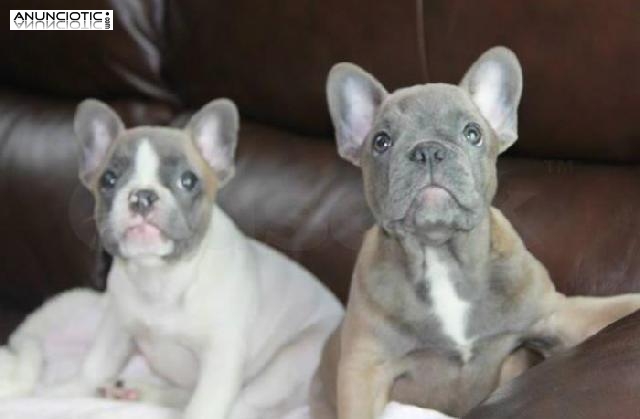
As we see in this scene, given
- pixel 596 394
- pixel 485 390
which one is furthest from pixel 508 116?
pixel 596 394

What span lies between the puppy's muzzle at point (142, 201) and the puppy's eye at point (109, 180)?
5 centimetres

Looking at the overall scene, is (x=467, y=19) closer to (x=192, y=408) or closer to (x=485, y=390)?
(x=485, y=390)

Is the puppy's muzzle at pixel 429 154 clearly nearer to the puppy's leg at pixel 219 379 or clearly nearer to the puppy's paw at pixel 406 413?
the puppy's paw at pixel 406 413

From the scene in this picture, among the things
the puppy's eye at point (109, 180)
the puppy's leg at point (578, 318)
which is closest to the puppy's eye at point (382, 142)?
the puppy's leg at point (578, 318)

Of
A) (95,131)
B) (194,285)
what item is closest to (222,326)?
(194,285)

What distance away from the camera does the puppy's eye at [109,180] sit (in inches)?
55.6

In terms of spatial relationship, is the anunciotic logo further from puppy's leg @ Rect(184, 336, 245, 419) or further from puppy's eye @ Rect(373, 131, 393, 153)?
puppy's eye @ Rect(373, 131, 393, 153)

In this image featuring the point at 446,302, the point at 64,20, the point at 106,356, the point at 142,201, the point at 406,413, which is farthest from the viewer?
the point at 64,20

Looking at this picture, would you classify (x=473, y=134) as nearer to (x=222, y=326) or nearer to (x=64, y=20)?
(x=222, y=326)

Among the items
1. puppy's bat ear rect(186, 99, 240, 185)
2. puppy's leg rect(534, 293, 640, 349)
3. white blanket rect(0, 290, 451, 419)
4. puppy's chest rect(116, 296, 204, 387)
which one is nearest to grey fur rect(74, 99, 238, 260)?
puppy's bat ear rect(186, 99, 240, 185)

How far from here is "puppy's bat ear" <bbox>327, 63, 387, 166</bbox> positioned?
129 cm

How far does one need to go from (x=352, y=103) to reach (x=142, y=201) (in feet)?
0.94

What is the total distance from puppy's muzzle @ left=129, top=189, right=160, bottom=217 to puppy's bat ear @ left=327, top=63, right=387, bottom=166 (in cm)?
24

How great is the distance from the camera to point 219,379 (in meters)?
1.42
